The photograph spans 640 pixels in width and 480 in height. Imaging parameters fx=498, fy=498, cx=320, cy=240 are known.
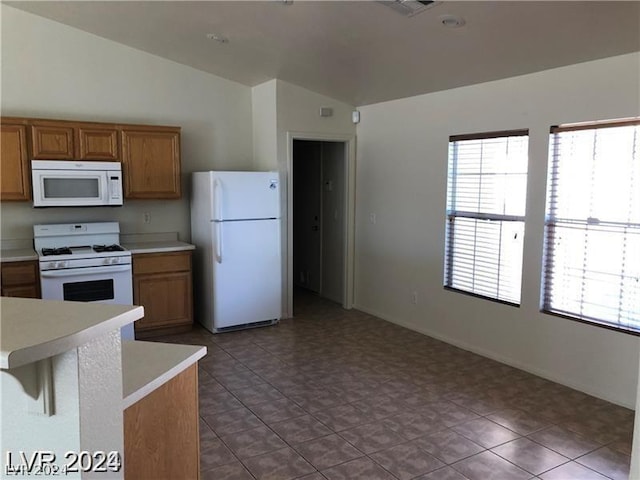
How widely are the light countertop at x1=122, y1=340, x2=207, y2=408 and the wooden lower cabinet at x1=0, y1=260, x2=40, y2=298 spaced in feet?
9.45

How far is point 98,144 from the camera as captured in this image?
460 centimetres

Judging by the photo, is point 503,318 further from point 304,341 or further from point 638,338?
point 304,341

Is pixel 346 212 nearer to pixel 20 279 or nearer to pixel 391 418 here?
pixel 391 418

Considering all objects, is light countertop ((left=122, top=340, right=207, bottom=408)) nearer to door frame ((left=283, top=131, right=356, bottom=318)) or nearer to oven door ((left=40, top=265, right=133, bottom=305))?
oven door ((left=40, top=265, right=133, bottom=305))

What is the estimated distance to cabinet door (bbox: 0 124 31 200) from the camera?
422cm

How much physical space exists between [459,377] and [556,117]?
7.01 ft

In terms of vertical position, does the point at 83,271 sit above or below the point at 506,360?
above

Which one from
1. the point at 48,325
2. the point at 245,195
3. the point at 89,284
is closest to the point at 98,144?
the point at 89,284

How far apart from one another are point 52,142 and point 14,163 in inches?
13.9

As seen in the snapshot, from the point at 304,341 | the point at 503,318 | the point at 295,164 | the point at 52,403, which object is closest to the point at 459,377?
the point at 503,318

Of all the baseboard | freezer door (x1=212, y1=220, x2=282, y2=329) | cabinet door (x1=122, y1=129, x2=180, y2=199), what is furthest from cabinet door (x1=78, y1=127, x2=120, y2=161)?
the baseboard

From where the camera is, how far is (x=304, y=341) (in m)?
4.86

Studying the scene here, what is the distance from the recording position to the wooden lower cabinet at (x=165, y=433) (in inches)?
58.3

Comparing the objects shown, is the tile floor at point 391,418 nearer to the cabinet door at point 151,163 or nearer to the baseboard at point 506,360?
the baseboard at point 506,360
